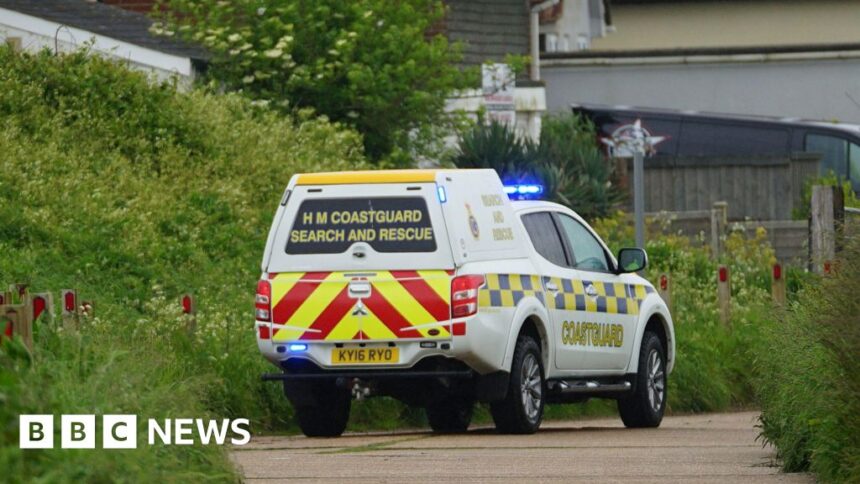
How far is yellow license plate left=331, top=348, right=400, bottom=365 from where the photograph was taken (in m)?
14.3

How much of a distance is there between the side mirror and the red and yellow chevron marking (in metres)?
2.49

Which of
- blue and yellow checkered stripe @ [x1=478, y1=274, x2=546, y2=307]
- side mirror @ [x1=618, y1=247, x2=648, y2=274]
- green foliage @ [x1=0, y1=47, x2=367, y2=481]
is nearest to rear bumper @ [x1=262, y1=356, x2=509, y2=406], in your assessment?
blue and yellow checkered stripe @ [x1=478, y1=274, x2=546, y2=307]

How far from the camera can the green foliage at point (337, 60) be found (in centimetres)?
2831

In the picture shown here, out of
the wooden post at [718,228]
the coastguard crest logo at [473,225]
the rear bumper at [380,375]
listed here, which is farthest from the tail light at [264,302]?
the wooden post at [718,228]

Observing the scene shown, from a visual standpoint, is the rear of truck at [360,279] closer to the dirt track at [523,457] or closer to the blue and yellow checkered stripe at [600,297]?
the dirt track at [523,457]

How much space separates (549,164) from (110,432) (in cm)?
2107

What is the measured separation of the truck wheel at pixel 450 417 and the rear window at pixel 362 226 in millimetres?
1556

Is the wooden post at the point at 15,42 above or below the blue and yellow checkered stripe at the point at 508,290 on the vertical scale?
above

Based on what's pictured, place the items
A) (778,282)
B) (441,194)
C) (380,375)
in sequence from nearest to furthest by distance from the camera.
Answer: (380,375) → (441,194) → (778,282)

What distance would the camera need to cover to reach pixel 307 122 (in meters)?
26.8

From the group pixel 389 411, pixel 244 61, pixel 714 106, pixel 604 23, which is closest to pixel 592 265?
pixel 389 411

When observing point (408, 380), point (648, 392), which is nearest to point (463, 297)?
point (408, 380)

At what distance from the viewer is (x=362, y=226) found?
14.6 metres

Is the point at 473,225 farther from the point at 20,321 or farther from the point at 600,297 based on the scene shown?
the point at 20,321
